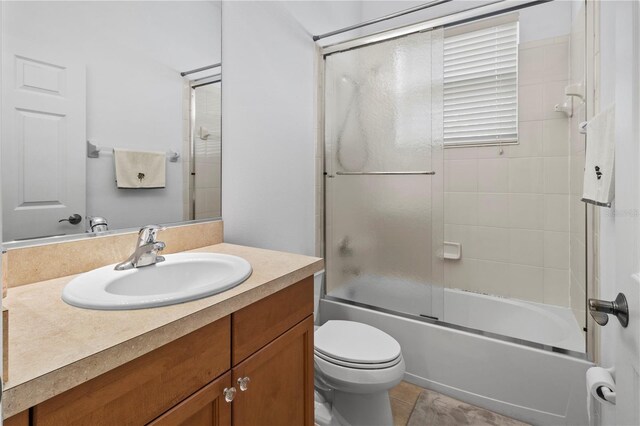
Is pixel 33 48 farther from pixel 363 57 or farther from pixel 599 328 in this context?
pixel 599 328

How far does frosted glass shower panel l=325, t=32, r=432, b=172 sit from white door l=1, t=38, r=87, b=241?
4.65 feet

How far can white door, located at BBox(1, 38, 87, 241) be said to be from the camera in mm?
848

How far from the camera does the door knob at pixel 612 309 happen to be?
0.61 metres

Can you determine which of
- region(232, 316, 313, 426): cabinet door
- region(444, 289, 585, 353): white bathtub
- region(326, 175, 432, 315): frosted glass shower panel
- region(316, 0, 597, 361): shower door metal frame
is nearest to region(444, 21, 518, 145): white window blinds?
region(316, 0, 597, 361): shower door metal frame

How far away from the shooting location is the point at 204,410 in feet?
2.39

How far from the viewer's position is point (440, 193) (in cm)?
180

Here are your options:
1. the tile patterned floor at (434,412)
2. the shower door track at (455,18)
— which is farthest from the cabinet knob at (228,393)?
the shower door track at (455,18)

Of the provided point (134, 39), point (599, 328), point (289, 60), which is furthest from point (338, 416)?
point (289, 60)

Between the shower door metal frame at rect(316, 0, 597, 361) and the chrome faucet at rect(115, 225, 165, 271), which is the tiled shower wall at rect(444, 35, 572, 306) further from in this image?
the chrome faucet at rect(115, 225, 165, 271)

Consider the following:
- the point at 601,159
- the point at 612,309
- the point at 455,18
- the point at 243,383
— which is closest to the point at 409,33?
the point at 455,18

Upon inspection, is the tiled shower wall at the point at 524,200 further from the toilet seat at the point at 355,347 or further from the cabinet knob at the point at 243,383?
the cabinet knob at the point at 243,383

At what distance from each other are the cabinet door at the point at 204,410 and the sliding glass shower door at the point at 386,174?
135cm

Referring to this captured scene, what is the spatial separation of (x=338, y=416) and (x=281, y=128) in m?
1.49

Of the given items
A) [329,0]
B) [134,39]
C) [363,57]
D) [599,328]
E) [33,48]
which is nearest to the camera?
[33,48]
